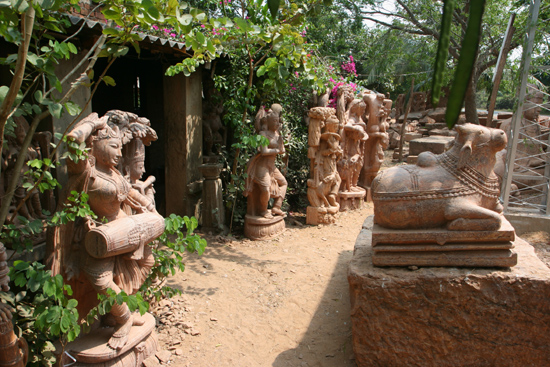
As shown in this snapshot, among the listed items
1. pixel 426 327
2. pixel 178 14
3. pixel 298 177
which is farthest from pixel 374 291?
pixel 298 177

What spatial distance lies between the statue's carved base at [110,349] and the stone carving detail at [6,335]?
665mm

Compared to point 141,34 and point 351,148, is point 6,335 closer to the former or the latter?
point 141,34

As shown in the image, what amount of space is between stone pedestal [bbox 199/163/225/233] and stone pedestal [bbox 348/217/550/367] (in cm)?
338

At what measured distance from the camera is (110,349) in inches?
114

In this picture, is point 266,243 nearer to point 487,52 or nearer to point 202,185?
point 202,185

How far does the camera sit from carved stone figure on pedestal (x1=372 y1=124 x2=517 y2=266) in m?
2.94

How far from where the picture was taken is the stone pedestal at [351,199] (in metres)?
7.51

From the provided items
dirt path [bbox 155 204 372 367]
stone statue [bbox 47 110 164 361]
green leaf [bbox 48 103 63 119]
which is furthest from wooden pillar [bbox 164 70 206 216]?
green leaf [bbox 48 103 63 119]

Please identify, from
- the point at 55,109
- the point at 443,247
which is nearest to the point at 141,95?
the point at 55,109

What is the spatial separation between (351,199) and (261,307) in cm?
387

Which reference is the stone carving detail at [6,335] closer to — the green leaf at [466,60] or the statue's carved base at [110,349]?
the statue's carved base at [110,349]

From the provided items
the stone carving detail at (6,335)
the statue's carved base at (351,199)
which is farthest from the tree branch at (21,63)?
the statue's carved base at (351,199)

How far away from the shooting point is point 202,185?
629 centimetres

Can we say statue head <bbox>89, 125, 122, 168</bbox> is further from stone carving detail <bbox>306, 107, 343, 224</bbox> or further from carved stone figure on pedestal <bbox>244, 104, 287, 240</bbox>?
stone carving detail <bbox>306, 107, 343, 224</bbox>
